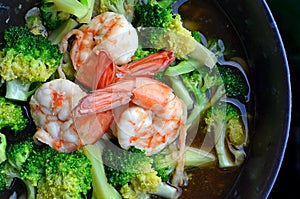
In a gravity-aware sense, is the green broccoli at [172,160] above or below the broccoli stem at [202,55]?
below

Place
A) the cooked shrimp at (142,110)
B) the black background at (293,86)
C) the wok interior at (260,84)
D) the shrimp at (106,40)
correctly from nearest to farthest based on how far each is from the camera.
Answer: the cooked shrimp at (142,110) → the shrimp at (106,40) → the wok interior at (260,84) → the black background at (293,86)

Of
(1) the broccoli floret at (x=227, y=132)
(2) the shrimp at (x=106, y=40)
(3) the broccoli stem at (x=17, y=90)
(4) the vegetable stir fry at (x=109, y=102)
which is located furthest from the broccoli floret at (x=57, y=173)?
(1) the broccoli floret at (x=227, y=132)

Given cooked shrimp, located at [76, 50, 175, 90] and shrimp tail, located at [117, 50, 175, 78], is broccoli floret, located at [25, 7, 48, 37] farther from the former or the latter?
shrimp tail, located at [117, 50, 175, 78]

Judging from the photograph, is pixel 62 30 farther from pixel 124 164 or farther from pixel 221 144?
pixel 221 144

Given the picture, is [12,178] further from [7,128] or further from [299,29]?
[299,29]

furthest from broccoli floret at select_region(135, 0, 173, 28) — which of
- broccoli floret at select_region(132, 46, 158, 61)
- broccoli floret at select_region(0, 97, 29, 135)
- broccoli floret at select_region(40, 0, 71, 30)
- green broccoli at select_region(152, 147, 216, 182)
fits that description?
broccoli floret at select_region(0, 97, 29, 135)

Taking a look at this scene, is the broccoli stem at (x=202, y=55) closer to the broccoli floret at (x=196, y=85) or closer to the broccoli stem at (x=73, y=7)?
the broccoli floret at (x=196, y=85)

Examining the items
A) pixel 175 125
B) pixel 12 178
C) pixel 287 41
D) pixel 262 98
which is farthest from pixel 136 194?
pixel 287 41

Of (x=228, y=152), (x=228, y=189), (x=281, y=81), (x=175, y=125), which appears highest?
(x=281, y=81)
